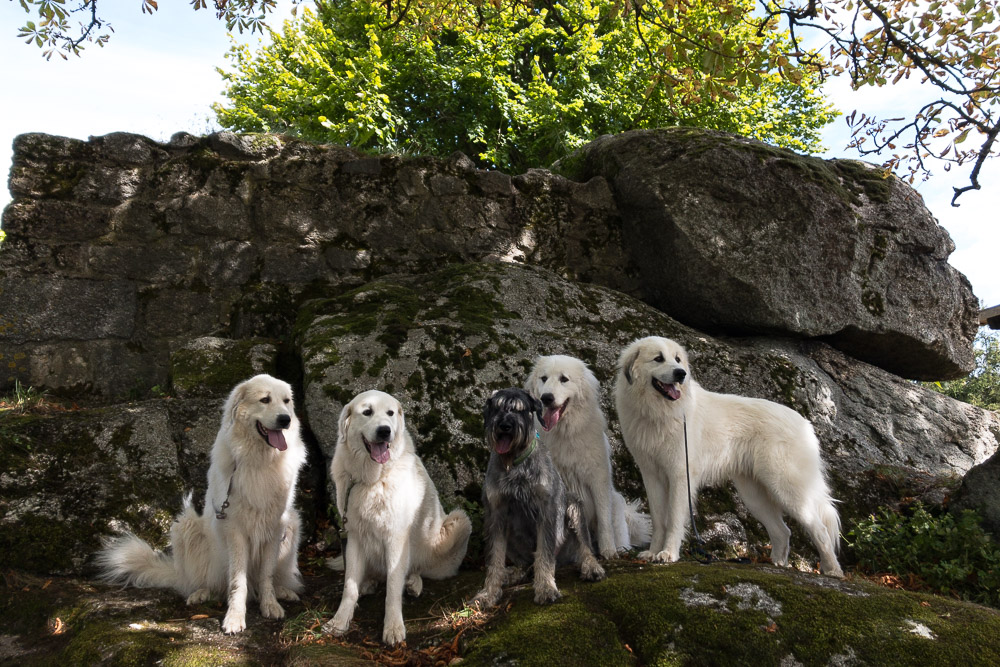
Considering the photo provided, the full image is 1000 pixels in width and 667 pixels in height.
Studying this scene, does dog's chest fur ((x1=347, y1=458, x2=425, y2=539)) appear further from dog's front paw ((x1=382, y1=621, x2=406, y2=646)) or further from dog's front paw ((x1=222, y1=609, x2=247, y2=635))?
dog's front paw ((x1=222, y1=609, x2=247, y2=635))

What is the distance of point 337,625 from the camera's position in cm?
419

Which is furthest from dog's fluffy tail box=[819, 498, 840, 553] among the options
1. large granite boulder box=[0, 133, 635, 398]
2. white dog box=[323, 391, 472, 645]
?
large granite boulder box=[0, 133, 635, 398]

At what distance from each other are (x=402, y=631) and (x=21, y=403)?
16.2 feet

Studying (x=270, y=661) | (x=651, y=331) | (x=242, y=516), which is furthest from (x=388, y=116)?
(x=270, y=661)

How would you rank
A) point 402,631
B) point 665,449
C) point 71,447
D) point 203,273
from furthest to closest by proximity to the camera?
point 203,273
point 71,447
point 665,449
point 402,631

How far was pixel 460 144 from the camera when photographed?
63.7 ft

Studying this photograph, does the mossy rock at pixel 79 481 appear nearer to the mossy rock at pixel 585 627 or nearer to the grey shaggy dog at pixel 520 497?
the mossy rock at pixel 585 627

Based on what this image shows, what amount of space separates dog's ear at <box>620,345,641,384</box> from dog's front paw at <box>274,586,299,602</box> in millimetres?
3134

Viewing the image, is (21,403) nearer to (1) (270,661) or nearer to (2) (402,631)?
(1) (270,661)

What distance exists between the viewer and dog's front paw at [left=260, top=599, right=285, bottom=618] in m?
4.48

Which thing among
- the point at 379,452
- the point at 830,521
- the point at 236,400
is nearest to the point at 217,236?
the point at 236,400

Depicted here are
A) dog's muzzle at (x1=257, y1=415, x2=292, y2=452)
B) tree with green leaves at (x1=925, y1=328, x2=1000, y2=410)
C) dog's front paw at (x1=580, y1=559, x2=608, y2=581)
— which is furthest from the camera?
tree with green leaves at (x1=925, y1=328, x2=1000, y2=410)

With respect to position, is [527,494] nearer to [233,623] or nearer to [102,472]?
[233,623]

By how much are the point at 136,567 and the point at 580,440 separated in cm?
355
